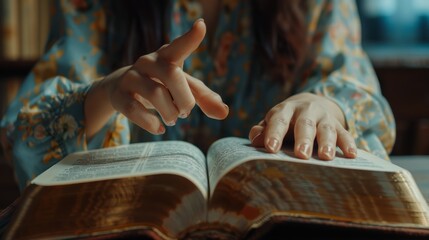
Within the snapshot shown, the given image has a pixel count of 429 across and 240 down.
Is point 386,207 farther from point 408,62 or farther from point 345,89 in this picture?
point 408,62

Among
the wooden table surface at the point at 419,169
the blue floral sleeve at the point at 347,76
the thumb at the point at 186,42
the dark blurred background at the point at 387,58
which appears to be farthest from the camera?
the dark blurred background at the point at 387,58

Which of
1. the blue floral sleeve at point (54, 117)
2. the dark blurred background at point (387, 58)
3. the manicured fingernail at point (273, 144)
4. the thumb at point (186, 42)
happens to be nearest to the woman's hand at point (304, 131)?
the manicured fingernail at point (273, 144)

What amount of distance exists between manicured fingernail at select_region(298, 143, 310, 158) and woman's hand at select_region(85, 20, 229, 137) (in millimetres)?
73

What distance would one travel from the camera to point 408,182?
0.41 m

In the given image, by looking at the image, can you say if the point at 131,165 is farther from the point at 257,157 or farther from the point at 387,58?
the point at 387,58

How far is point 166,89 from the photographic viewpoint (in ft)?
1.60

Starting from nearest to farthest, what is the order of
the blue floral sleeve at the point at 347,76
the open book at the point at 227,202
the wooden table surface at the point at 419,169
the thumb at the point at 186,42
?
the open book at the point at 227,202, the thumb at the point at 186,42, the wooden table surface at the point at 419,169, the blue floral sleeve at the point at 347,76

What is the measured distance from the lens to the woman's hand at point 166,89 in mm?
465

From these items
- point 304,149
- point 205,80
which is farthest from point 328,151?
point 205,80

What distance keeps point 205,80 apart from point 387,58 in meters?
0.69

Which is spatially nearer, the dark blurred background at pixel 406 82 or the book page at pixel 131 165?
the book page at pixel 131 165

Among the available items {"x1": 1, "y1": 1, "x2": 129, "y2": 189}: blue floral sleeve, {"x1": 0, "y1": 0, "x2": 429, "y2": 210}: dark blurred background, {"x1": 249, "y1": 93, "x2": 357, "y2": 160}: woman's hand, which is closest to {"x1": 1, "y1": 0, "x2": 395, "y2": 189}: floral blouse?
{"x1": 1, "y1": 1, "x2": 129, "y2": 189}: blue floral sleeve

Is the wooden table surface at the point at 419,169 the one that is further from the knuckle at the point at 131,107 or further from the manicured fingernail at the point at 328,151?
the knuckle at the point at 131,107

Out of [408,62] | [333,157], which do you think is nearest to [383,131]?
[333,157]
